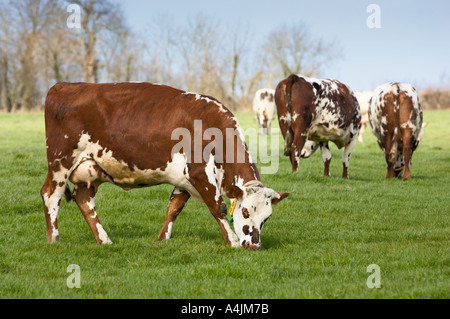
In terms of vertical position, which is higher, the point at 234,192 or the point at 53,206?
the point at 234,192

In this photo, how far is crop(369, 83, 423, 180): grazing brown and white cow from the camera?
40.3 feet

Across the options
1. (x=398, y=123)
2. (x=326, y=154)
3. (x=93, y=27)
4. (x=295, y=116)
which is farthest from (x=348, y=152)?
(x=93, y=27)

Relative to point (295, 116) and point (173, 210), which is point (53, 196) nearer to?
point (173, 210)

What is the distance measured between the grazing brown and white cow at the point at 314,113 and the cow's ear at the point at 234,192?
19.6ft

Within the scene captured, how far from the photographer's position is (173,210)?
675cm

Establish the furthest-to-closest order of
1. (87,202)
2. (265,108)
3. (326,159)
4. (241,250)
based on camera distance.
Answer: (265,108) < (326,159) < (87,202) < (241,250)

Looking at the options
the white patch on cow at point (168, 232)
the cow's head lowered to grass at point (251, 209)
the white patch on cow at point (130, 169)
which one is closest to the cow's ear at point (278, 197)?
the cow's head lowered to grass at point (251, 209)

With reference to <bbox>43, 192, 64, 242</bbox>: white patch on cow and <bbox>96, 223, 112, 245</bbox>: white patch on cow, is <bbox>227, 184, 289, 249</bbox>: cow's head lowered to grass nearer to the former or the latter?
<bbox>96, 223, 112, 245</bbox>: white patch on cow

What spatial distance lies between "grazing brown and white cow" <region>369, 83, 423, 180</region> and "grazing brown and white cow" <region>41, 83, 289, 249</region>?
7.04m

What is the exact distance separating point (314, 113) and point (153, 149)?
21.4 ft

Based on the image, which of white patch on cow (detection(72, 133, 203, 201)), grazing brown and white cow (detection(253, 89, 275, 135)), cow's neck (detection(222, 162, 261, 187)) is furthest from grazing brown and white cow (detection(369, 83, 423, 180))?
grazing brown and white cow (detection(253, 89, 275, 135))

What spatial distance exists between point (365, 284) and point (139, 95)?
3283mm
